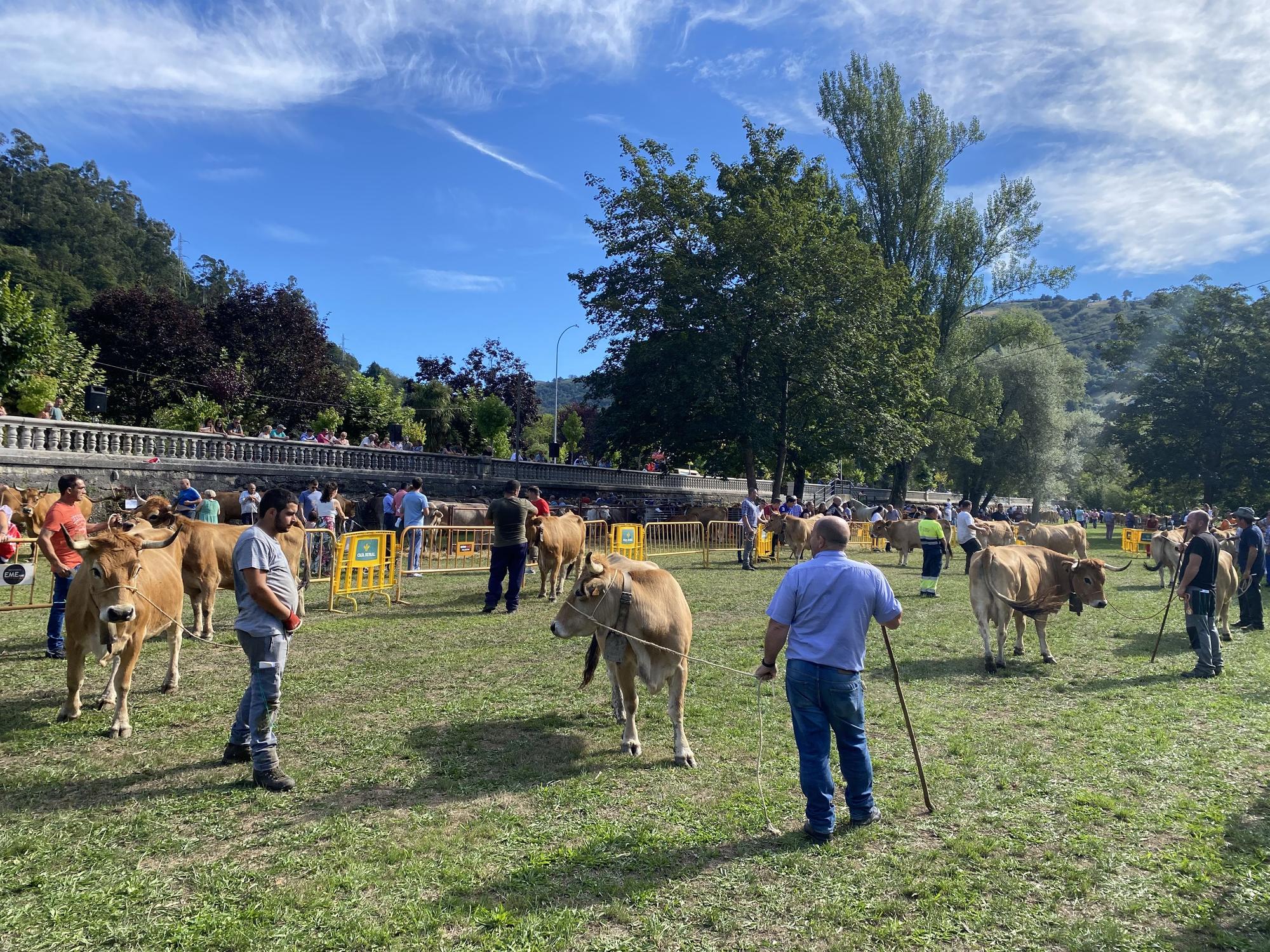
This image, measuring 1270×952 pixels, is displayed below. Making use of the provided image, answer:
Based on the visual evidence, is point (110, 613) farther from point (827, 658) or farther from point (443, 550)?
point (443, 550)

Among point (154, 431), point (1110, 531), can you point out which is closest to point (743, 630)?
point (154, 431)

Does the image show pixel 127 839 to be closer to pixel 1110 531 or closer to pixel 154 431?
pixel 154 431

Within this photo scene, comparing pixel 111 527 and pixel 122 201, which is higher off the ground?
pixel 122 201

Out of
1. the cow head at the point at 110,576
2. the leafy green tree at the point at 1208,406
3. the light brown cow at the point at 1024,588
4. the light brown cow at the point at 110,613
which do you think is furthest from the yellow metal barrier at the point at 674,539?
the leafy green tree at the point at 1208,406

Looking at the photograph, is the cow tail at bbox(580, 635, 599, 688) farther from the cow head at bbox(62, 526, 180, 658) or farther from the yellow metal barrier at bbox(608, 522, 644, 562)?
the yellow metal barrier at bbox(608, 522, 644, 562)

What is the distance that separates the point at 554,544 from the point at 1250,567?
12156mm

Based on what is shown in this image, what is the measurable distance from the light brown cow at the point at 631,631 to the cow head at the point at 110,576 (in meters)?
3.61

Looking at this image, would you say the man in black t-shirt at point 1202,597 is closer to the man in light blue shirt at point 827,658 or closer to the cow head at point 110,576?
the man in light blue shirt at point 827,658

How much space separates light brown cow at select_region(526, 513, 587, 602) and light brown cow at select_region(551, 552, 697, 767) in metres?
8.13

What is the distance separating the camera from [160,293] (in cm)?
4372

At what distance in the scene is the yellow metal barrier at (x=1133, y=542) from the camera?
1225 inches

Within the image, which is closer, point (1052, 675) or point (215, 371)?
point (1052, 675)

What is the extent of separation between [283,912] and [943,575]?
69.2 feet

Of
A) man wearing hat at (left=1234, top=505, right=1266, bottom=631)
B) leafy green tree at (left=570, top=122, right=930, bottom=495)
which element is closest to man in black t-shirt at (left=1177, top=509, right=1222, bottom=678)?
man wearing hat at (left=1234, top=505, right=1266, bottom=631)
